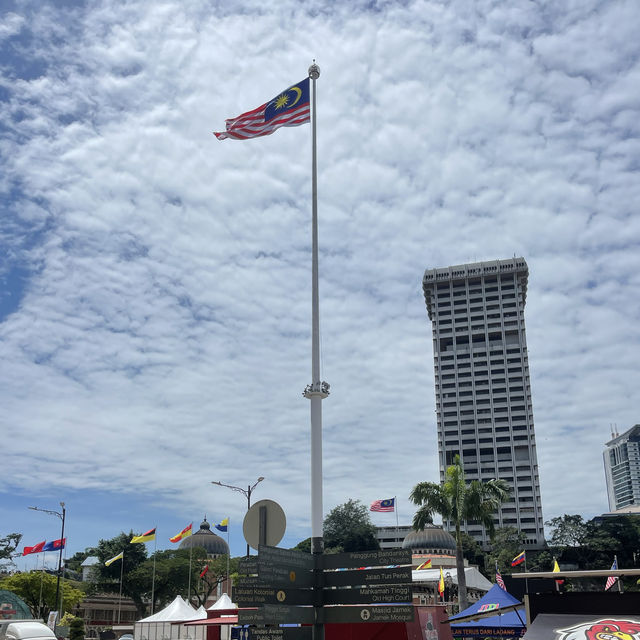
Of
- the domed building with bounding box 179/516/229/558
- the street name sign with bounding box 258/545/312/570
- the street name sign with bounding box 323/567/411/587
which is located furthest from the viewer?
the domed building with bounding box 179/516/229/558

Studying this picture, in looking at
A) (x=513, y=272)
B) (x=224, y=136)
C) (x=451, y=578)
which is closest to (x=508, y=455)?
(x=513, y=272)

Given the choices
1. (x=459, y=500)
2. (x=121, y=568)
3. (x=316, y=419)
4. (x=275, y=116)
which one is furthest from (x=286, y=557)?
(x=121, y=568)

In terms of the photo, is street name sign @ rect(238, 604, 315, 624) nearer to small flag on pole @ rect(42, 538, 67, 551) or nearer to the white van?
the white van

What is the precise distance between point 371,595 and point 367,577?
0.25 m

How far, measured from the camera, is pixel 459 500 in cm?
3919

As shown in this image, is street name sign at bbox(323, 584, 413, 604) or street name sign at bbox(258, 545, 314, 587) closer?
street name sign at bbox(258, 545, 314, 587)

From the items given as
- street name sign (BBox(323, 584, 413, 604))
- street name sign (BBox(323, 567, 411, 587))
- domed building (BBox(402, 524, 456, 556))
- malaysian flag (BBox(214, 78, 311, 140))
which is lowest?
street name sign (BBox(323, 584, 413, 604))

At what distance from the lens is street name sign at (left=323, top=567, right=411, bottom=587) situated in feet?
33.5

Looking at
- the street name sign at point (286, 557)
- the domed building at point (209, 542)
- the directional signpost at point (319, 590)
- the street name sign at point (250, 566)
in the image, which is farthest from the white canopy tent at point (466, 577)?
the street name sign at point (250, 566)

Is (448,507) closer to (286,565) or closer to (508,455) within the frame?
(286,565)

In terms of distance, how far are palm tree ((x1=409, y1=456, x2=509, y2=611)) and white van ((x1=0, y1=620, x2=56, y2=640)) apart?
69.6ft

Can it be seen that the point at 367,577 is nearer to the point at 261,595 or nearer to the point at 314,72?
the point at 261,595

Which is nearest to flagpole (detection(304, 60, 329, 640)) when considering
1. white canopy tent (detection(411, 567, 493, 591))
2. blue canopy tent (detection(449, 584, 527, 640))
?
blue canopy tent (detection(449, 584, 527, 640))

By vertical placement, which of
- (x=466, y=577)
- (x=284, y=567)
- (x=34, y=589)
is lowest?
(x=34, y=589)
